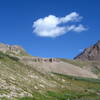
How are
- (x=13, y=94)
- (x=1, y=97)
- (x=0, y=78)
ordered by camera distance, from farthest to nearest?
1. (x=0, y=78)
2. (x=13, y=94)
3. (x=1, y=97)

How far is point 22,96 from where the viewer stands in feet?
267

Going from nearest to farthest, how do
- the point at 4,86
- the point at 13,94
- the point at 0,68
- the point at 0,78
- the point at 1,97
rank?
the point at 1,97 < the point at 13,94 < the point at 4,86 < the point at 0,78 < the point at 0,68

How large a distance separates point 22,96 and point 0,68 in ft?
122

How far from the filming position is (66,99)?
3922 inches

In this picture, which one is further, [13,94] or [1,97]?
[13,94]

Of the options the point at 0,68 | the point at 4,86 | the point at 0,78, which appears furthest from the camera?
the point at 0,68

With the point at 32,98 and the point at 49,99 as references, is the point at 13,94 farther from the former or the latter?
the point at 49,99

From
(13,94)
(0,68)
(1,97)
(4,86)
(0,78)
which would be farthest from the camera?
(0,68)

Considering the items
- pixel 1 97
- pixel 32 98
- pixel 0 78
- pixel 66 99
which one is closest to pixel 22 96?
pixel 32 98

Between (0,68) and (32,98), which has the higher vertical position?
(0,68)

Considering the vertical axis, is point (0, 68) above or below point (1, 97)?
above

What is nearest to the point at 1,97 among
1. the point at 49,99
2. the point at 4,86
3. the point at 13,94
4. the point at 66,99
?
the point at 13,94

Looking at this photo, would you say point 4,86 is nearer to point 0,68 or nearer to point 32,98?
point 32,98

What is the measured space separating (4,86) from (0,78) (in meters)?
10.4
